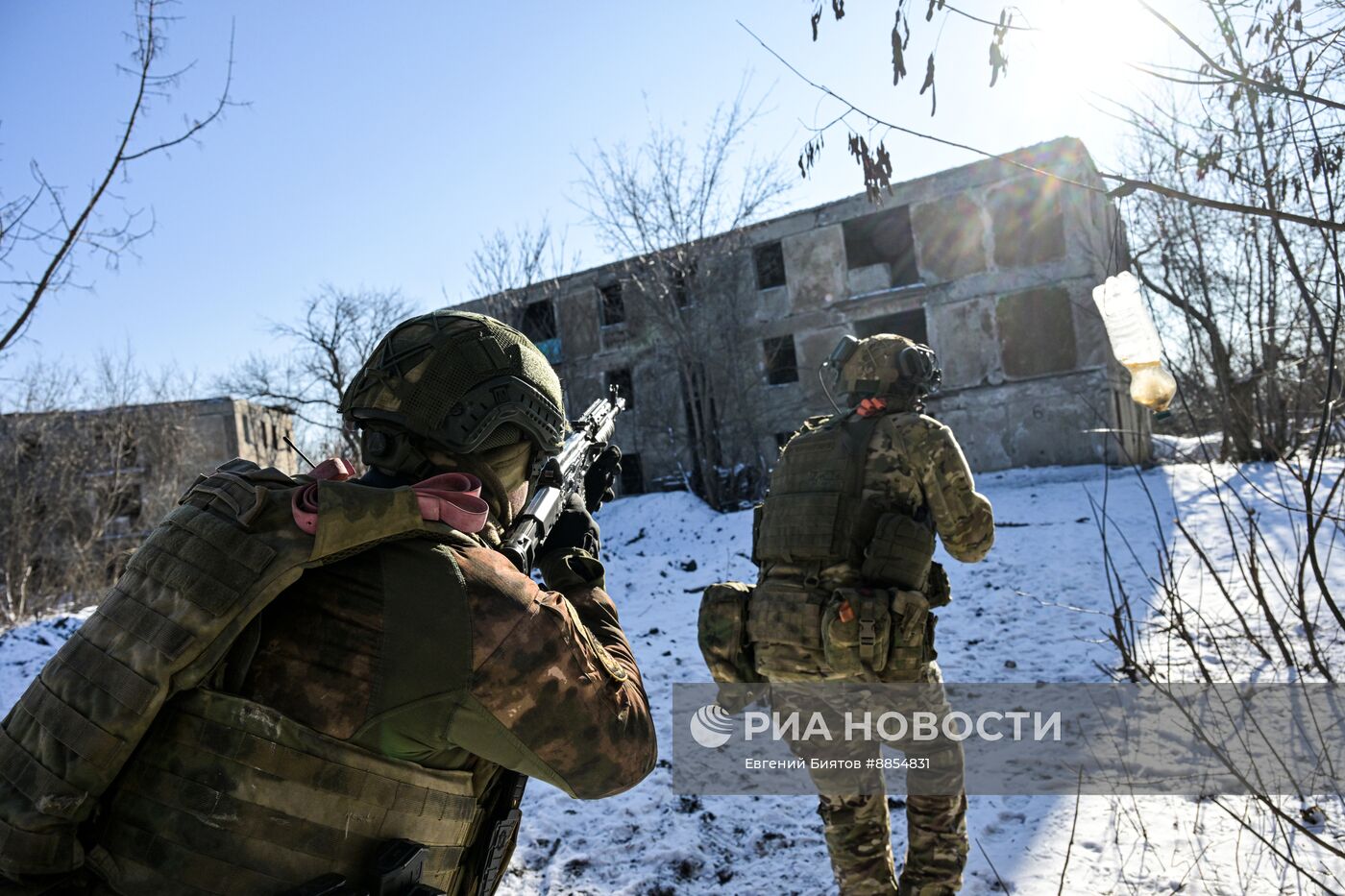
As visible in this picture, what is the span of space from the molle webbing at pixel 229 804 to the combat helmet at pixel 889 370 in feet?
8.26

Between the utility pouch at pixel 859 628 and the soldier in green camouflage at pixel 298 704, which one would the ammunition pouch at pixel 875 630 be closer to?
the utility pouch at pixel 859 628

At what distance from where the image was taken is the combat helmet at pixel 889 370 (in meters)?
→ 3.30

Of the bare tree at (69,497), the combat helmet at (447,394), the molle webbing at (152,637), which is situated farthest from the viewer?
the bare tree at (69,497)

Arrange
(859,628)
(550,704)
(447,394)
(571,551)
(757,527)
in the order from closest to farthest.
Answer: (550,704) → (447,394) → (571,551) → (859,628) → (757,527)

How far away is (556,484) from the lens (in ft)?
7.31

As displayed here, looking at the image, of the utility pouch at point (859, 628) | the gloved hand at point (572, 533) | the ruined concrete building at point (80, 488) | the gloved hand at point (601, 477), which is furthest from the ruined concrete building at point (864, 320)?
the gloved hand at point (572, 533)

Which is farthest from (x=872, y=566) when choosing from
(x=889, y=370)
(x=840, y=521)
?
(x=889, y=370)

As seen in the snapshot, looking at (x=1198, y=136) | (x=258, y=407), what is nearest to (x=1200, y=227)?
(x=1198, y=136)

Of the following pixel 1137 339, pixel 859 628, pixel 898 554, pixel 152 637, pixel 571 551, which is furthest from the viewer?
pixel 898 554

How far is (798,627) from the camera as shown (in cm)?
305

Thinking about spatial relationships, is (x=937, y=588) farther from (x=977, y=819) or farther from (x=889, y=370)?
(x=977, y=819)

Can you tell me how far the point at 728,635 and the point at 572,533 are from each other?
1.35 metres

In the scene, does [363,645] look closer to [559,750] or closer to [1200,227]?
[559,750]

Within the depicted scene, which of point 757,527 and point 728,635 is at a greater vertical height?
point 757,527
